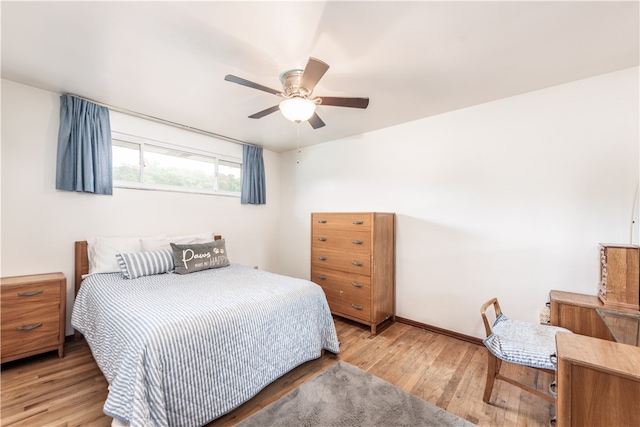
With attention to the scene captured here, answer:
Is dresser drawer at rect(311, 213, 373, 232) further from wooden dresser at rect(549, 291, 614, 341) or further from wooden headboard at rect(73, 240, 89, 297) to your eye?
wooden headboard at rect(73, 240, 89, 297)

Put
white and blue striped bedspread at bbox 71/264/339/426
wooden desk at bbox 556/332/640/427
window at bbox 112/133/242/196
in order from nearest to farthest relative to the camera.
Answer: wooden desk at bbox 556/332/640/427, white and blue striped bedspread at bbox 71/264/339/426, window at bbox 112/133/242/196

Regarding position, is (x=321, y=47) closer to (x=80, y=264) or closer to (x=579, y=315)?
(x=579, y=315)

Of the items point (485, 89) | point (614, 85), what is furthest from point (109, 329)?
point (614, 85)

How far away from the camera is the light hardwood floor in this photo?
161 centimetres

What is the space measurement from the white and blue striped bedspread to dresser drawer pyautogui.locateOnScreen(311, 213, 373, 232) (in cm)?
96

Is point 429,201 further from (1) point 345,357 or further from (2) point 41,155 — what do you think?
(2) point 41,155

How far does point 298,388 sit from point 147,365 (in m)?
1.05

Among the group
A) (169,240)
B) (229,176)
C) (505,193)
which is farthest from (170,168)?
(505,193)

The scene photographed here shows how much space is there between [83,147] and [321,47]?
255cm

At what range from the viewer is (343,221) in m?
3.04

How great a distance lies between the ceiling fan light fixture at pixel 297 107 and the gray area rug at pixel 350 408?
1.99 meters

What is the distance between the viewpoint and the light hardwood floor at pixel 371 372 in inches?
63.4

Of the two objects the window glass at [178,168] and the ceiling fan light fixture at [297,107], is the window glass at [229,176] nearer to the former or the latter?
the window glass at [178,168]

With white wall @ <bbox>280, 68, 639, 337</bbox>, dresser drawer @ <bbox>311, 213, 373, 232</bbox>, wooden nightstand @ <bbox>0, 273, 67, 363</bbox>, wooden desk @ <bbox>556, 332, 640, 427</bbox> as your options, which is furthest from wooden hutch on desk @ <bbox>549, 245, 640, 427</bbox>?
wooden nightstand @ <bbox>0, 273, 67, 363</bbox>
